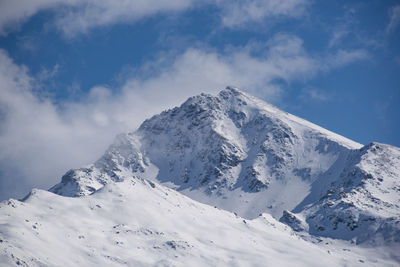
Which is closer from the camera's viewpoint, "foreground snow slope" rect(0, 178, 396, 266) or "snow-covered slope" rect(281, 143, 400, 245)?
"foreground snow slope" rect(0, 178, 396, 266)

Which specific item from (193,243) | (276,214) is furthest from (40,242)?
(276,214)

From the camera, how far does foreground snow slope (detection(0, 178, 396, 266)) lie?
92.5m

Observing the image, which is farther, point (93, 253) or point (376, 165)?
point (376, 165)

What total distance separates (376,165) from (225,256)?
112 metres

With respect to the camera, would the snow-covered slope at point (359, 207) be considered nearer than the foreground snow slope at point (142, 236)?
No

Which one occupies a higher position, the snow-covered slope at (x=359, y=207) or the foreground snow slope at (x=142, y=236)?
the snow-covered slope at (x=359, y=207)

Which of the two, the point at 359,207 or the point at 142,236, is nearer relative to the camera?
the point at 142,236

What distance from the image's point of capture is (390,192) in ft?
580

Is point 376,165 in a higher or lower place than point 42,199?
higher

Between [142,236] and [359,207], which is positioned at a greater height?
[359,207]

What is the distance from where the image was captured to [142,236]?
372 feet

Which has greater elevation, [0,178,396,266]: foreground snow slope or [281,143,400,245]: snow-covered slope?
[281,143,400,245]: snow-covered slope

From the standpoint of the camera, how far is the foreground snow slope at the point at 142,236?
92500mm

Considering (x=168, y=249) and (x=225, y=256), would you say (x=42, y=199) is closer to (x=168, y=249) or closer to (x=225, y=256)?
(x=168, y=249)
